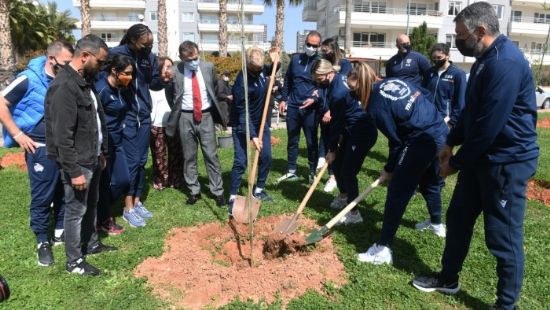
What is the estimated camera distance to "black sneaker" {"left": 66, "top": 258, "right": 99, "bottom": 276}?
12.0 ft

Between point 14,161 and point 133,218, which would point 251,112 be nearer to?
point 133,218

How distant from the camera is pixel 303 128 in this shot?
660cm

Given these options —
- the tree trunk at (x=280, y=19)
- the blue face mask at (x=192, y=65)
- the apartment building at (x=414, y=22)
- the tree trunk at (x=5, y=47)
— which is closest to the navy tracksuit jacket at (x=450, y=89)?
the blue face mask at (x=192, y=65)

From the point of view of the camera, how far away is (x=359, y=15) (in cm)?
3638

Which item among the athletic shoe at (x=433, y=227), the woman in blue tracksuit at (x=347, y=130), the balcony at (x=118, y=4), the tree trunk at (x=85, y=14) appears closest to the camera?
the athletic shoe at (x=433, y=227)

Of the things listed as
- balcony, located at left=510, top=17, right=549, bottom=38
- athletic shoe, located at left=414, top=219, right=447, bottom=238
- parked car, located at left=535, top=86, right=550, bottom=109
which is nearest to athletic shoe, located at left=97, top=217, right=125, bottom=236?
athletic shoe, located at left=414, top=219, right=447, bottom=238

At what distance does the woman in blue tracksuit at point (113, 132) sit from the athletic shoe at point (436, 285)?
10.6 feet

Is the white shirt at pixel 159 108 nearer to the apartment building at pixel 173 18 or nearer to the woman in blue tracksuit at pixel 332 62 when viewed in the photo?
the woman in blue tracksuit at pixel 332 62

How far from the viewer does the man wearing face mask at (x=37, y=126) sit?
370 cm

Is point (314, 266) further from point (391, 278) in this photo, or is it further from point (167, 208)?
point (167, 208)

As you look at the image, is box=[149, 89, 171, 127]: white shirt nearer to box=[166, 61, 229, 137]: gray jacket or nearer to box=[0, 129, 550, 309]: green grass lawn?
box=[166, 61, 229, 137]: gray jacket

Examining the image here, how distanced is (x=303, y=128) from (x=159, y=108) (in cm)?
226

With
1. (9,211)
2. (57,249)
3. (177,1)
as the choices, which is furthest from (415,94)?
(177,1)

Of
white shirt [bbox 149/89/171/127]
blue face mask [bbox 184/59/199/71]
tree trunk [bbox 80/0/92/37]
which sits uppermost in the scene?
tree trunk [bbox 80/0/92/37]
